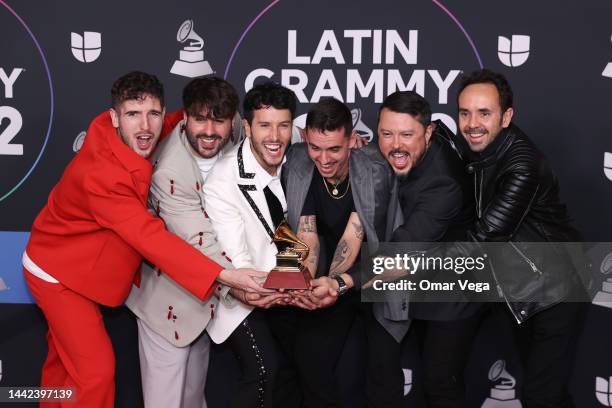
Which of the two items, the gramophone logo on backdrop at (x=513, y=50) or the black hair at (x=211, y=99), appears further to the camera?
the gramophone logo on backdrop at (x=513, y=50)

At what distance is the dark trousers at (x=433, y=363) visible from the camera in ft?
9.48

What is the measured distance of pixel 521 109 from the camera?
3.40 m

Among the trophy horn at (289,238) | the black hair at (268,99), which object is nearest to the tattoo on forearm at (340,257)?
the trophy horn at (289,238)

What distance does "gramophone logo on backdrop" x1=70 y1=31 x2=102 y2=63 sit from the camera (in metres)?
3.52

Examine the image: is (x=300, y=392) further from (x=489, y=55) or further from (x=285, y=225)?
(x=489, y=55)

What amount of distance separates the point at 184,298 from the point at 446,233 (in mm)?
1145

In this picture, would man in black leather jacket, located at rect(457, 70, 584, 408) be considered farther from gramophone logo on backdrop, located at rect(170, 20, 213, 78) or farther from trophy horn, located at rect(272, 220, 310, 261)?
gramophone logo on backdrop, located at rect(170, 20, 213, 78)

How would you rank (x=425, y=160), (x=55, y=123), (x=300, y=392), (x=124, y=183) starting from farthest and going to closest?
(x=55, y=123) → (x=300, y=392) → (x=425, y=160) → (x=124, y=183)

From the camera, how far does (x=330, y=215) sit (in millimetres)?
2941

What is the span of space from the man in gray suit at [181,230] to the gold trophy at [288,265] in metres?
0.23

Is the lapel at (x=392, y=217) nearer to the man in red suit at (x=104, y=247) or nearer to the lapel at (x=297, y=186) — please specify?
the lapel at (x=297, y=186)

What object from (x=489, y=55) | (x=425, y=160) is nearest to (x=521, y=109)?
(x=489, y=55)

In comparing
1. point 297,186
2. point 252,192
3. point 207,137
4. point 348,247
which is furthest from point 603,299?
point 207,137

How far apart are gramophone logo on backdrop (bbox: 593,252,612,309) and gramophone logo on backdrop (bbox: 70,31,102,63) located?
276 cm
